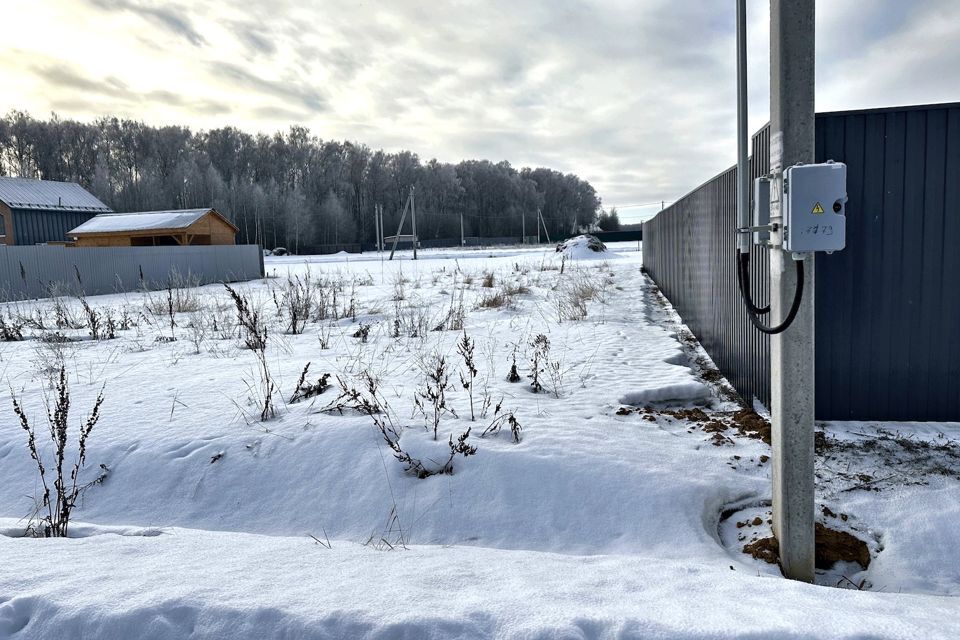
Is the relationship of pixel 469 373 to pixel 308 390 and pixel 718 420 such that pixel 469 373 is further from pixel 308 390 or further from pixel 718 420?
pixel 718 420

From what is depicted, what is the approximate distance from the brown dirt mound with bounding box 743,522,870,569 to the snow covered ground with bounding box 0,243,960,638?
0.20 feet

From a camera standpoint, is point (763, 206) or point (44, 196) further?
point (44, 196)

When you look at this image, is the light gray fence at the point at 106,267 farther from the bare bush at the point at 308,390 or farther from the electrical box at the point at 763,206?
the electrical box at the point at 763,206

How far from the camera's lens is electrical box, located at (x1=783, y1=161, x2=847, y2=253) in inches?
97.1

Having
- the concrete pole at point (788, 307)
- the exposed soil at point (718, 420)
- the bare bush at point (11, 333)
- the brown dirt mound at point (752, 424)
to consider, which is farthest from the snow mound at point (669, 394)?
the bare bush at point (11, 333)

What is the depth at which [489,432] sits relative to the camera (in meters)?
4.21

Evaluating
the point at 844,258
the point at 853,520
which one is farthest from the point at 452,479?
the point at 844,258

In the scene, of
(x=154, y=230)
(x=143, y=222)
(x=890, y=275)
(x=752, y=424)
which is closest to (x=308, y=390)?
(x=752, y=424)

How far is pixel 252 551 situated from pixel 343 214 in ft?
248

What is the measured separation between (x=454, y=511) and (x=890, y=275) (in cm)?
377

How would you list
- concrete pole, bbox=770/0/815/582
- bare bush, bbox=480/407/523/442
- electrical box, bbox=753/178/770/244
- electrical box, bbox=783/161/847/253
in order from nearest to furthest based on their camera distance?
electrical box, bbox=783/161/847/253, concrete pole, bbox=770/0/815/582, electrical box, bbox=753/178/770/244, bare bush, bbox=480/407/523/442

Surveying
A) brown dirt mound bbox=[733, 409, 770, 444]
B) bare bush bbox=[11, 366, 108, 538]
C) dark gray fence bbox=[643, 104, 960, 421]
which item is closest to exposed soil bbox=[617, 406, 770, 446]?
brown dirt mound bbox=[733, 409, 770, 444]

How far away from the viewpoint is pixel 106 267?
1823 cm

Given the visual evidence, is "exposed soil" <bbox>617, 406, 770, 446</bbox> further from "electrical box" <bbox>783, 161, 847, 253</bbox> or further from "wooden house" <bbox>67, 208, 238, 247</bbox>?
"wooden house" <bbox>67, 208, 238, 247</bbox>
